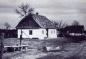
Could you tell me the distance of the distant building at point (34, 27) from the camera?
35.9 metres

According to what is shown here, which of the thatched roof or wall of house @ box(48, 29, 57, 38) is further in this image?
wall of house @ box(48, 29, 57, 38)

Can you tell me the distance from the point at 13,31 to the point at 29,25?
4.72m

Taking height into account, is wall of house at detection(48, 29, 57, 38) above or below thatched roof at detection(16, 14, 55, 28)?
below

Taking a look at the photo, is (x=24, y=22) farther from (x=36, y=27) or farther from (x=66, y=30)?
(x=66, y=30)

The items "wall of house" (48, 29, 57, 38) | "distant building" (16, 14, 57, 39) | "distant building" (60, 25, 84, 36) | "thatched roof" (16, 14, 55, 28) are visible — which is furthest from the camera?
"distant building" (60, 25, 84, 36)

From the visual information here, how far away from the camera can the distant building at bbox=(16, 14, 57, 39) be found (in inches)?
1412

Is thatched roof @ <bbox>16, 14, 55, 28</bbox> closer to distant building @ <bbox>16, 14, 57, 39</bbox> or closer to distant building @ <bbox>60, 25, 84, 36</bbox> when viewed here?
distant building @ <bbox>16, 14, 57, 39</bbox>

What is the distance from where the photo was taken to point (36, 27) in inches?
1415

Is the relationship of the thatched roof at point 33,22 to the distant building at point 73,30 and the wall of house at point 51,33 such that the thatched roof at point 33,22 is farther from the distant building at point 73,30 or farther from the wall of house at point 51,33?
the distant building at point 73,30

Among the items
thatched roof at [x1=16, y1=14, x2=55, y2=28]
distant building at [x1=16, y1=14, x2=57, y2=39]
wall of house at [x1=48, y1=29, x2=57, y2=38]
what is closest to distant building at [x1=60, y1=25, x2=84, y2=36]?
wall of house at [x1=48, y1=29, x2=57, y2=38]

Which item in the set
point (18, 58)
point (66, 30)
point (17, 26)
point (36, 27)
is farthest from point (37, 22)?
point (18, 58)

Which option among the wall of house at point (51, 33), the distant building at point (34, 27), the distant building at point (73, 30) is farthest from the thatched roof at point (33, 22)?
the distant building at point (73, 30)

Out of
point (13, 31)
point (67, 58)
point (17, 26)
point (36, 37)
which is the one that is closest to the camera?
point (67, 58)

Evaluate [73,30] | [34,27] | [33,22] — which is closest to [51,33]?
[34,27]
